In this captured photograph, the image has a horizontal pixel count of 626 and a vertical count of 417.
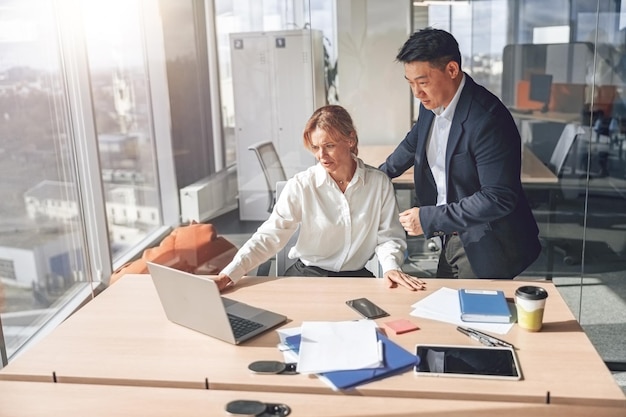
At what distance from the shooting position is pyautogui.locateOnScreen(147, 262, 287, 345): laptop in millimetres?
1700

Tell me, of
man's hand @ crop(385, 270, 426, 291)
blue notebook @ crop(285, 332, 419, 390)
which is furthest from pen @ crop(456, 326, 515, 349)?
man's hand @ crop(385, 270, 426, 291)

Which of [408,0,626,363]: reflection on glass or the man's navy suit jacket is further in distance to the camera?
[408,0,626,363]: reflection on glass

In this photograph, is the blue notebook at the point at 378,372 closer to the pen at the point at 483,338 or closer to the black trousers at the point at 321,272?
the pen at the point at 483,338

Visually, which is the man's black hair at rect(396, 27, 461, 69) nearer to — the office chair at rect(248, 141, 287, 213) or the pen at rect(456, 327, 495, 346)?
the pen at rect(456, 327, 495, 346)

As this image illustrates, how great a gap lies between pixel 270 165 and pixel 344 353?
2835mm

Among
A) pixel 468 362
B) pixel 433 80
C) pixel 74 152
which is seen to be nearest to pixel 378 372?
pixel 468 362

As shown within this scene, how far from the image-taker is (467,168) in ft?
7.66

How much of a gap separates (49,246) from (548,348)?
2.85 m

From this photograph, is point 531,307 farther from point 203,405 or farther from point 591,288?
point 591,288

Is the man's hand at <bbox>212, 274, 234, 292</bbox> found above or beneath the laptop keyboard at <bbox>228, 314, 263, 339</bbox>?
above

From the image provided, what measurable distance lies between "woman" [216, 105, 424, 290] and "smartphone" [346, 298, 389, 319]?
0.38 meters

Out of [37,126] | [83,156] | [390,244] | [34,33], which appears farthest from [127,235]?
[390,244]

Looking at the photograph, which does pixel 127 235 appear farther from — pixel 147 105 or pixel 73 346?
pixel 73 346

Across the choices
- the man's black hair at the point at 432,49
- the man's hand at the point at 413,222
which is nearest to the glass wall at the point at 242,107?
the man's hand at the point at 413,222
